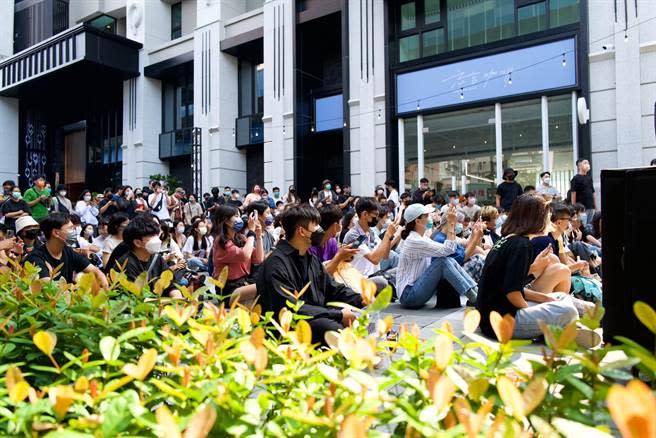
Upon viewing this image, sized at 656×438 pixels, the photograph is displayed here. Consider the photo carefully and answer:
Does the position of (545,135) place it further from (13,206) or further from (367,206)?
(13,206)

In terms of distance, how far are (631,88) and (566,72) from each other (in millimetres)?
1623

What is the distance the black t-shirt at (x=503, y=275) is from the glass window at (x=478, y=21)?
1219cm

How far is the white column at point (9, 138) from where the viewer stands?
26.4 meters

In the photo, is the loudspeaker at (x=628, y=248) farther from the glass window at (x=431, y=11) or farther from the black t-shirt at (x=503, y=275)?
the glass window at (x=431, y=11)

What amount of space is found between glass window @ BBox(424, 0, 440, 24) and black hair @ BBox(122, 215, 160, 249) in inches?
530

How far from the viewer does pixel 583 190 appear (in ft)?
33.4

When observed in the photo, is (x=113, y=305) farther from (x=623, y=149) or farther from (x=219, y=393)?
(x=623, y=149)

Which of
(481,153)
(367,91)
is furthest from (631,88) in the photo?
(367,91)

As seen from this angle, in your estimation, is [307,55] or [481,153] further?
[307,55]

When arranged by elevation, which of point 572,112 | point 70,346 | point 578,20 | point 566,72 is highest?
point 578,20

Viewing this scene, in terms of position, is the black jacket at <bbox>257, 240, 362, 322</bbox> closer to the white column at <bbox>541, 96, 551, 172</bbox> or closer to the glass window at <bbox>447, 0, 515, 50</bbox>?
the white column at <bbox>541, 96, 551, 172</bbox>

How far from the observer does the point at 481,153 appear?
14633mm

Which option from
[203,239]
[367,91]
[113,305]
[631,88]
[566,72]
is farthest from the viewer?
[367,91]

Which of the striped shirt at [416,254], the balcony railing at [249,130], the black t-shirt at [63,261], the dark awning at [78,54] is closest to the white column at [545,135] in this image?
the striped shirt at [416,254]
